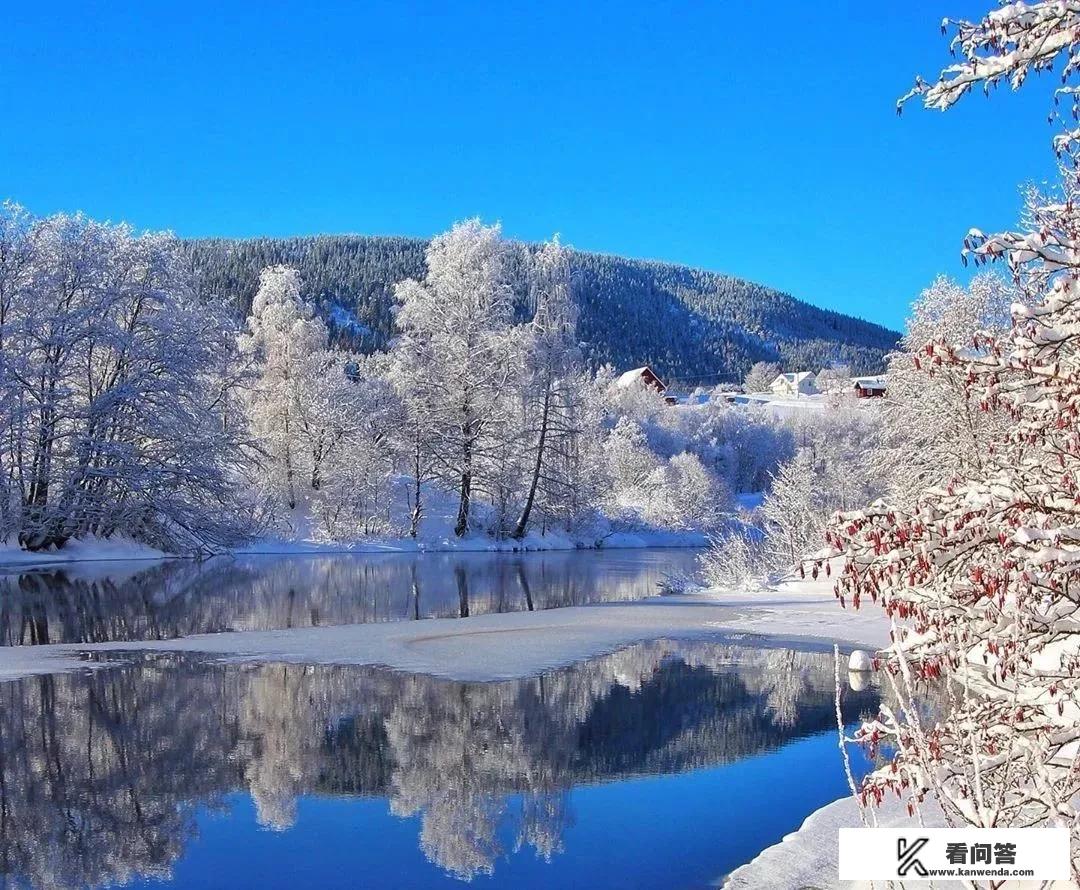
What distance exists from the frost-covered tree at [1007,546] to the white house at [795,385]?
130 meters

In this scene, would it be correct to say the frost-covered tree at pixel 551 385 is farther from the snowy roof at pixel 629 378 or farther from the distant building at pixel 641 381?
the snowy roof at pixel 629 378

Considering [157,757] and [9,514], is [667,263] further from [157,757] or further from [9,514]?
[157,757]

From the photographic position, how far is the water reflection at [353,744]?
768 centimetres

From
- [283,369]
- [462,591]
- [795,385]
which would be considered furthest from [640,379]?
[462,591]

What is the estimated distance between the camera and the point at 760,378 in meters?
144

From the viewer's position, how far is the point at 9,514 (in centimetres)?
3102

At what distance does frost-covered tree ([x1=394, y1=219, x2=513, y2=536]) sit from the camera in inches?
1577

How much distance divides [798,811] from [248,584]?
62.5 feet

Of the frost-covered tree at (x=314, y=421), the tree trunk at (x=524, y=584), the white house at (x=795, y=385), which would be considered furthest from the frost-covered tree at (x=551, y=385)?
the white house at (x=795, y=385)

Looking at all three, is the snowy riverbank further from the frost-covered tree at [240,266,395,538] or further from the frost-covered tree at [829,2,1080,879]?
the frost-covered tree at [829,2,1080,879]

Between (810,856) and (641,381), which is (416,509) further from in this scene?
(641,381)

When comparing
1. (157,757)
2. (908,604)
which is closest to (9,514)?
(157,757)

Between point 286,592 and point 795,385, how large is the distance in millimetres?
121030

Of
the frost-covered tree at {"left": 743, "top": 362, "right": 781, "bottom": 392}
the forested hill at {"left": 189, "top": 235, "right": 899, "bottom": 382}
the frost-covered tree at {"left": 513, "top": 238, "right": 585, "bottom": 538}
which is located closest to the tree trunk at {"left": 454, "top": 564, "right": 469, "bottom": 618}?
the frost-covered tree at {"left": 513, "top": 238, "right": 585, "bottom": 538}
